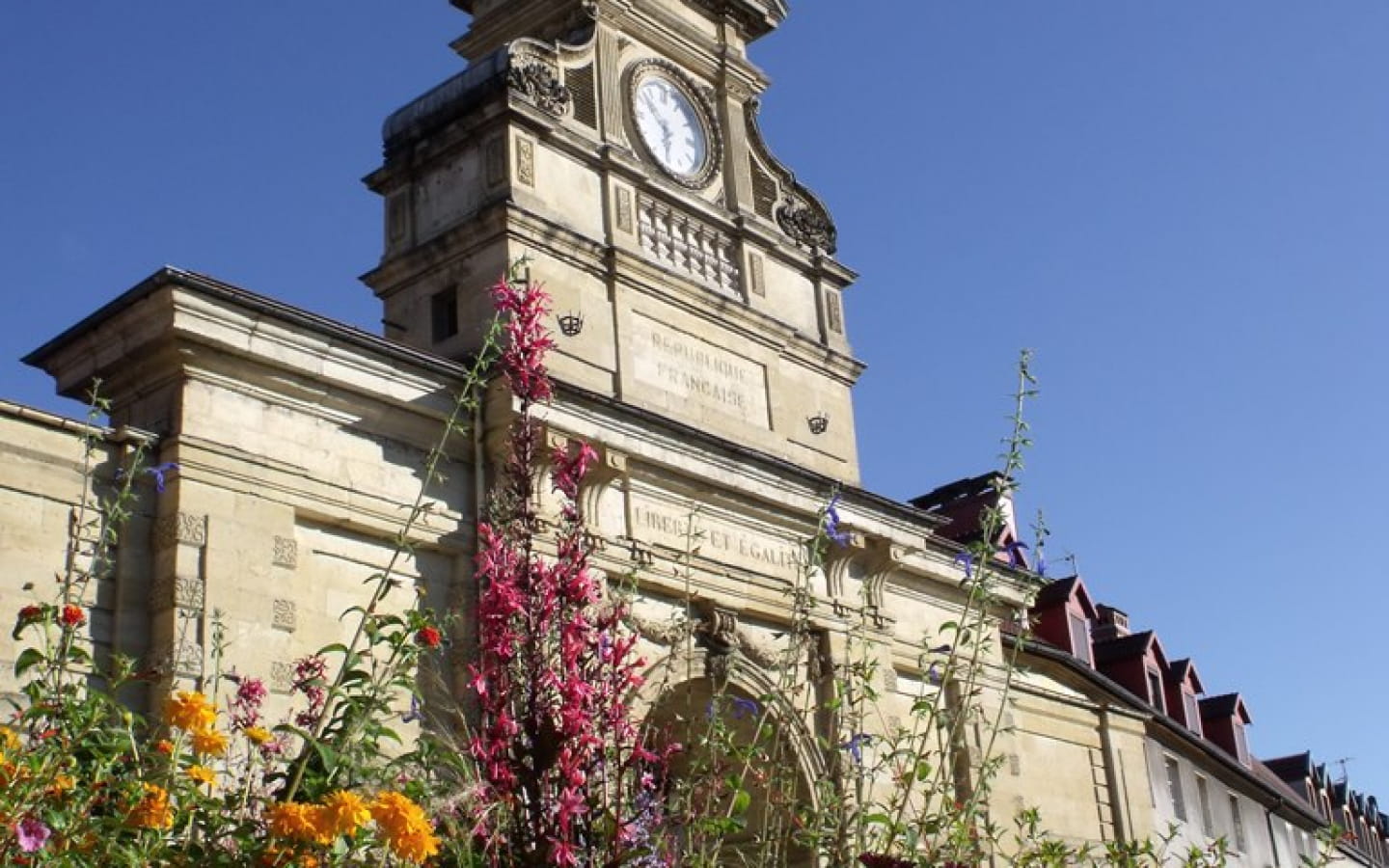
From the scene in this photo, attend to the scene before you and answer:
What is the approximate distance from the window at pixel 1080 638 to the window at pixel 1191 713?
3.24m

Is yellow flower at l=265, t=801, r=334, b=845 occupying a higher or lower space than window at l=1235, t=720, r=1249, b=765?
lower

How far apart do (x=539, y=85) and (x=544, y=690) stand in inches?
546

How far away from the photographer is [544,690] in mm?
4180

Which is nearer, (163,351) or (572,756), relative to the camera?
(572,756)

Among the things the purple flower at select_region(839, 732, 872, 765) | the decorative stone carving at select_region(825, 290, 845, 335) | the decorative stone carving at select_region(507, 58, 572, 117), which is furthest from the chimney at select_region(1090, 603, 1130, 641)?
the purple flower at select_region(839, 732, 872, 765)

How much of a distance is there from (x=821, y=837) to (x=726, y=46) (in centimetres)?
1507

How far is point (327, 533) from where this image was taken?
13805 millimetres

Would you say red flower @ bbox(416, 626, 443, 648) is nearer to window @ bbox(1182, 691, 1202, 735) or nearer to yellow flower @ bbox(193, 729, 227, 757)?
yellow flower @ bbox(193, 729, 227, 757)

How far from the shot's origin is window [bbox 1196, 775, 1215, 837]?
2981cm

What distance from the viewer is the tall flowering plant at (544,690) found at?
13.5 feet

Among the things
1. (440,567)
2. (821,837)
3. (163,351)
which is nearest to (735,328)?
(440,567)

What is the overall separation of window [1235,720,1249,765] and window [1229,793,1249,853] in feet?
11.0

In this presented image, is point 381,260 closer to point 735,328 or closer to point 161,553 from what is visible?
point 735,328

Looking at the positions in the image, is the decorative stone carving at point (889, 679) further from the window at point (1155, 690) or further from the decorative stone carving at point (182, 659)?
the window at point (1155, 690)
